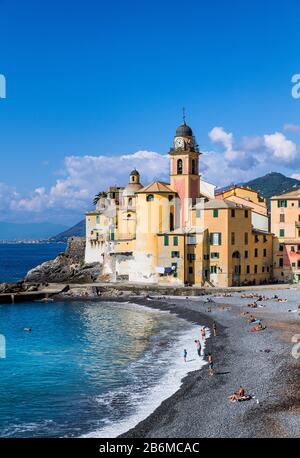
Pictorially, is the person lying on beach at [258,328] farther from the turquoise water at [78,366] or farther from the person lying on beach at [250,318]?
the turquoise water at [78,366]

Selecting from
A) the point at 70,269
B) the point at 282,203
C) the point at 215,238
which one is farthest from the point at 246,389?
the point at 70,269

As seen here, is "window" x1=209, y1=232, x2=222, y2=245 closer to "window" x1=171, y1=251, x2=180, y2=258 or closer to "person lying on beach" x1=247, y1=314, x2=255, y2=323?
"window" x1=171, y1=251, x2=180, y2=258

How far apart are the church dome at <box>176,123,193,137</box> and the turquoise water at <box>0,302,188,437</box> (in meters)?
22.6

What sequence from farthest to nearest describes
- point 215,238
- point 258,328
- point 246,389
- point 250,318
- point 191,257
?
1. point 191,257
2. point 215,238
3. point 250,318
4. point 258,328
5. point 246,389

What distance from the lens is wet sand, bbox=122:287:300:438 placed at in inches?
979

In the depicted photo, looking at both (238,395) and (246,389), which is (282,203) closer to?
(246,389)

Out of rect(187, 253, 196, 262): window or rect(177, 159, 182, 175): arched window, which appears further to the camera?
rect(177, 159, 182, 175): arched window

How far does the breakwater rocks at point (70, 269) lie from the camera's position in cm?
8512

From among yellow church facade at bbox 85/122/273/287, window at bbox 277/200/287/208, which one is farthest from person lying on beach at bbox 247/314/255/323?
window at bbox 277/200/287/208

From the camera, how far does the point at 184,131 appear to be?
75062 mm

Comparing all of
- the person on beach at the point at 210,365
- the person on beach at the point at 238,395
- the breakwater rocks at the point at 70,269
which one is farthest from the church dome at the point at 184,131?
the person on beach at the point at 238,395

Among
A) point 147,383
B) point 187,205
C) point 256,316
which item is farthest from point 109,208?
point 147,383

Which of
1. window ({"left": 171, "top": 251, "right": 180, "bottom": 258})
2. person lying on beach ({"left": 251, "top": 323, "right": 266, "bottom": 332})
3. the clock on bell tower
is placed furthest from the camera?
the clock on bell tower

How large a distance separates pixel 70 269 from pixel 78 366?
2047 inches
